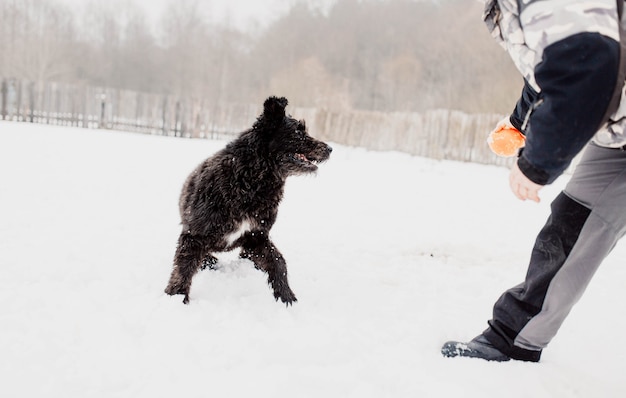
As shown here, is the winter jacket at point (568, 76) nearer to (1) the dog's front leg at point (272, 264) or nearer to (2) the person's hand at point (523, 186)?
→ (2) the person's hand at point (523, 186)

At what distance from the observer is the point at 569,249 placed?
1909 mm

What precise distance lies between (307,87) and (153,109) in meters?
11.8

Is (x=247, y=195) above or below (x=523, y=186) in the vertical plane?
below

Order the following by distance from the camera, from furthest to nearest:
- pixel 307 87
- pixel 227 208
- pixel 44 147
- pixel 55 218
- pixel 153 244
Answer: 1. pixel 307 87
2. pixel 44 147
3. pixel 55 218
4. pixel 153 244
5. pixel 227 208

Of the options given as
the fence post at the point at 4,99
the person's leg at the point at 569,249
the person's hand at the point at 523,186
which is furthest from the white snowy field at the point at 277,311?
the fence post at the point at 4,99

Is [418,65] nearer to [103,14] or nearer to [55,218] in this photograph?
[103,14]

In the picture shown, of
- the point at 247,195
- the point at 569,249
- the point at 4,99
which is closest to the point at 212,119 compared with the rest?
the point at 4,99

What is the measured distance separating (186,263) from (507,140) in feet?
6.97

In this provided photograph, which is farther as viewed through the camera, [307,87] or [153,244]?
[307,87]

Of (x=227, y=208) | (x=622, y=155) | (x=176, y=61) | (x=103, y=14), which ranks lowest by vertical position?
(x=227, y=208)

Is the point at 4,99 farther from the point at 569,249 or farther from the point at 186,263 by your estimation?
the point at 569,249

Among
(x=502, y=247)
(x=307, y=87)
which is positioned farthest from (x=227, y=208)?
(x=307, y=87)

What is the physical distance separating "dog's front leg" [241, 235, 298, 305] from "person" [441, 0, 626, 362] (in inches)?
44.7

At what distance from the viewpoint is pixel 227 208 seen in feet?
9.41
